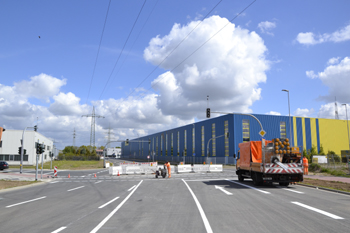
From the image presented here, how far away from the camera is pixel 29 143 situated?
65062mm

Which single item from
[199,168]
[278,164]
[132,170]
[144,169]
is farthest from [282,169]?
[199,168]

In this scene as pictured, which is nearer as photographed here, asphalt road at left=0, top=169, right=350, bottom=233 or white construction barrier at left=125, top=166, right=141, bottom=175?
asphalt road at left=0, top=169, right=350, bottom=233

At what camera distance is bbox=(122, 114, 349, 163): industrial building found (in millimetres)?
63812

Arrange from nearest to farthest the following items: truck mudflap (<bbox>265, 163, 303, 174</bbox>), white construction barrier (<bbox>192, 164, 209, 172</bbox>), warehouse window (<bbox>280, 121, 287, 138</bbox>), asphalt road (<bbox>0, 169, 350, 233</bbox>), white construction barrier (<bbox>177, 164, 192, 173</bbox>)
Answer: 1. asphalt road (<bbox>0, 169, 350, 233</bbox>)
2. truck mudflap (<bbox>265, 163, 303, 174</bbox>)
3. white construction barrier (<bbox>177, 164, 192, 173</bbox>)
4. white construction barrier (<bbox>192, 164, 209, 172</bbox>)
5. warehouse window (<bbox>280, 121, 287, 138</bbox>)

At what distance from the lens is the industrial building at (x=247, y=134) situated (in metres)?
63.8

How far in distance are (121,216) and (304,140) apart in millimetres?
69028

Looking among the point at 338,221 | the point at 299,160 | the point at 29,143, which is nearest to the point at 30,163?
the point at 29,143

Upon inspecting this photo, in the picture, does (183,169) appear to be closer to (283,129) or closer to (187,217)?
(187,217)

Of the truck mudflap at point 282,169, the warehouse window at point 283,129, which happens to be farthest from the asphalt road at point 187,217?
the warehouse window at point 283,129

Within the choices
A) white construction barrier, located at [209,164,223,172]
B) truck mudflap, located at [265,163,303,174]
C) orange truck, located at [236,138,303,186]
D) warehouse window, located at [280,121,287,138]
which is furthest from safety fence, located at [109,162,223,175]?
warehouse window, located at [280,121,287,138]

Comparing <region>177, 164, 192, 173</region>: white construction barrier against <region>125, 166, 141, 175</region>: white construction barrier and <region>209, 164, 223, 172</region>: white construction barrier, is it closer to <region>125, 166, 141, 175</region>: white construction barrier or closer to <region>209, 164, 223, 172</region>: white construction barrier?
<region>209, 164, 223, 172</region>: white construction barrier

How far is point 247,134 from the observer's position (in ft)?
211

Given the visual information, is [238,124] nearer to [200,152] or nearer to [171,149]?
[200,152]

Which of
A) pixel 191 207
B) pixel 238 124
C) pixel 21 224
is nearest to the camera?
pixel 21 224
